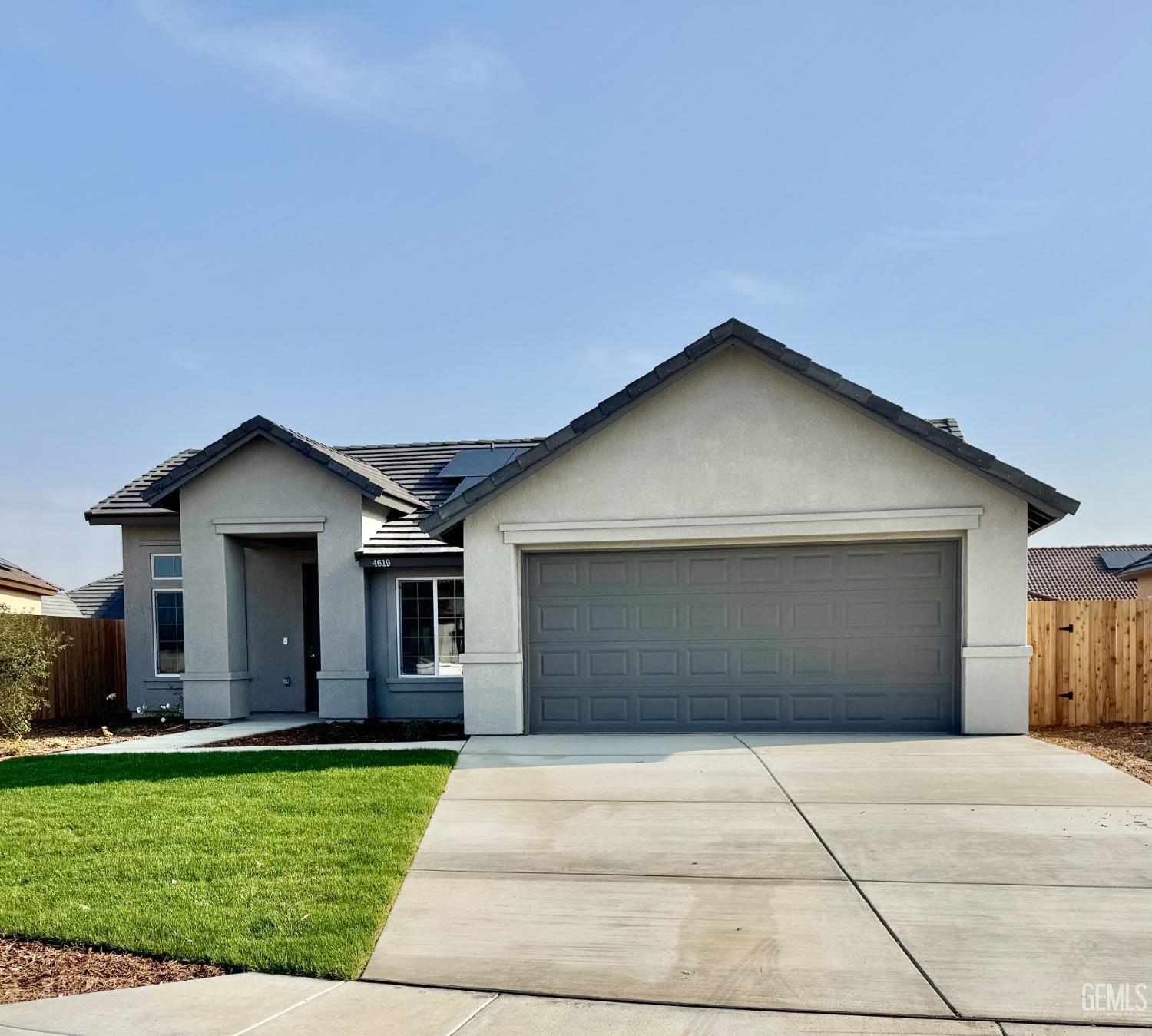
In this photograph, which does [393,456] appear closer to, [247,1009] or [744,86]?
[744,86]

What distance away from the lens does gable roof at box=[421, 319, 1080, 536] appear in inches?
426

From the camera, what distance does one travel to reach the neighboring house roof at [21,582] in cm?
2508

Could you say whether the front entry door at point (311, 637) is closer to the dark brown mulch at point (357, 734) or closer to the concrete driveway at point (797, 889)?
the dark brown mulch at point (357, 734)

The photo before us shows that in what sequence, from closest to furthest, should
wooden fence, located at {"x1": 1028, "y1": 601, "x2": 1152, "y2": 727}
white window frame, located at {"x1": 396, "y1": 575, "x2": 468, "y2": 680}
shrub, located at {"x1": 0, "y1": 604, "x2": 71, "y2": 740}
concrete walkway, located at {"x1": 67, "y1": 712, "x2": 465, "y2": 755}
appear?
concrete walkway, located at {"x1": 67, "y1": 712, "x2": 465, "y2": 755} < wooden fence, located at {"x1": 1028, "y1": 601, "x2": 1152, "y2": 727} < shrub, located at {"x1": 0, "y1": 604, "x2": 71, "y2": 740} < white window frame, located at {"x1": 396, "y1": 575, "x2": 468, "y2": 680}

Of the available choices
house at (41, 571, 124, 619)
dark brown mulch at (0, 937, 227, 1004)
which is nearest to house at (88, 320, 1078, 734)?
dark brown mulch at (0, 937, 227, 1004)

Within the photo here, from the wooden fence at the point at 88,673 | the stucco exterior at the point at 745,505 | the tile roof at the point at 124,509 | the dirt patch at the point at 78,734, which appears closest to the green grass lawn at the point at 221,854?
the dirt patch at the point at 78,734

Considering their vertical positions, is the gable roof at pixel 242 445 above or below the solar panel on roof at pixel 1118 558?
above

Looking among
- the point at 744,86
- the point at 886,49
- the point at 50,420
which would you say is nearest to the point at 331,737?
the point at 744,86

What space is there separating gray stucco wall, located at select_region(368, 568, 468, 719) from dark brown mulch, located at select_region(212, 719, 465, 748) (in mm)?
648

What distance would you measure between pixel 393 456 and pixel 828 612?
1121 centimetres

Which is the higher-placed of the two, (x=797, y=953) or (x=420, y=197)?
(x=420, y=197)

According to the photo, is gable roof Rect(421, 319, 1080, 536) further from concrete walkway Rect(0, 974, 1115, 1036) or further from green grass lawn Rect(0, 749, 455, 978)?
concrete walkway Rect(0, 974, 1115, 1036)

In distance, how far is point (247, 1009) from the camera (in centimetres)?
423

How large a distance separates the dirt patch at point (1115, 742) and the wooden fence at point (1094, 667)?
243 mm
